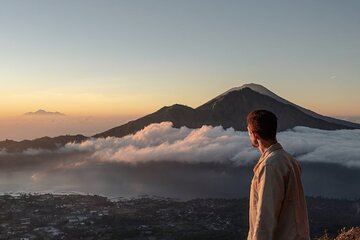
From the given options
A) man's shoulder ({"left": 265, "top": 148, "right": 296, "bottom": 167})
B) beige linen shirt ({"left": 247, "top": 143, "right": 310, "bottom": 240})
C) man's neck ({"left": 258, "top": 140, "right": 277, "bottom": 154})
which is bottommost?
beige linen shirt ({"left": 247, "top": 143, "right": 310, "bottom": 240})

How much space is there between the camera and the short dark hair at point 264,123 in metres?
5.96

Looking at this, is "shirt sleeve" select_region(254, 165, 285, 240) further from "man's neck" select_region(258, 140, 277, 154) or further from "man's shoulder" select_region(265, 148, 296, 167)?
"man's neck" select_region(258, 140, 277, 154)

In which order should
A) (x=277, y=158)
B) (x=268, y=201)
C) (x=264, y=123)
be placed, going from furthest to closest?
1. (x=264, y=123)
2. (x=277, y=158)
3. (x=268, y=201)

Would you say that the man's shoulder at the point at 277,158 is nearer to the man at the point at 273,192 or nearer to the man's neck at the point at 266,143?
the man at the point at 273,192

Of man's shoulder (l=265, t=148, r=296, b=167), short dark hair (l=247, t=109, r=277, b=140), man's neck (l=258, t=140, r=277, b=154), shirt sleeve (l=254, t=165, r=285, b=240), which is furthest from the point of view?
man's neck (l=258, t=140, r=277, b=154)

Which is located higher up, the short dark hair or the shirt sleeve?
the short dark hair

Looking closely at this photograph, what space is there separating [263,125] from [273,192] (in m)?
0.88

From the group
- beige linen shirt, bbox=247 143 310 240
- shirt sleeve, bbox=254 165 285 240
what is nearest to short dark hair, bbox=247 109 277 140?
beige linen shirt, bbox=247 143 310 240

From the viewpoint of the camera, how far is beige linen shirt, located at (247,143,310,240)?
5.69 m

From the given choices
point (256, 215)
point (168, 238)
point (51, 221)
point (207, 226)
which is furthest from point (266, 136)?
point (51, 221)

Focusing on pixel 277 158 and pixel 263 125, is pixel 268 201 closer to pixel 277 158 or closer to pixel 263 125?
pixel 277 158

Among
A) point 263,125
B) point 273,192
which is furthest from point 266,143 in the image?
point 273,192

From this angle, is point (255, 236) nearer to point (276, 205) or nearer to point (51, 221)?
point (276, 205)

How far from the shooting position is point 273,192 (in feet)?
18.8
